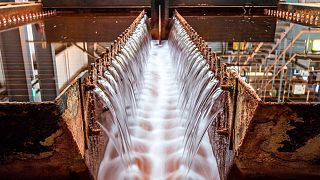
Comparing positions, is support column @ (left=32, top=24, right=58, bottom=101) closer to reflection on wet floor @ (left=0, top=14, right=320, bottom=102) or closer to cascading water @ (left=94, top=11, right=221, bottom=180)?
reflection on wet floor @ (left=0, top=14, right=320, bottom=102)

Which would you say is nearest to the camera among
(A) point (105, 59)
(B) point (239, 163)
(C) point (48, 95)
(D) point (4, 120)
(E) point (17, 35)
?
(D) point (4, 120)

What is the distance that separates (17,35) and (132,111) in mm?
3740

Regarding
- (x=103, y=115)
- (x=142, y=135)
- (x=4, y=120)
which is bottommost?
(x=142, y=135)

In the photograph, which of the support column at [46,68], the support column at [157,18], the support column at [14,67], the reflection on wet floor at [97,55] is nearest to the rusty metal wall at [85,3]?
the support column at [157,18]

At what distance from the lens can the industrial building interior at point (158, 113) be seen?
2168mm

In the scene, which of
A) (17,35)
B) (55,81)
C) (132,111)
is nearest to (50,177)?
(55,81)

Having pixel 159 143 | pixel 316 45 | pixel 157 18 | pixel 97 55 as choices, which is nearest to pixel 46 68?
pixel 97 55

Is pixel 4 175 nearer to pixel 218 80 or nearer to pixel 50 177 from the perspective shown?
pixel 50 177

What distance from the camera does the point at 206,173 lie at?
3037 millimetres

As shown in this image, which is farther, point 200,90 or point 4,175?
point 200,90

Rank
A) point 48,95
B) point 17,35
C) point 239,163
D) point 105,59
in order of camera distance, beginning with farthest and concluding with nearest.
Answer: point 17,35
point 105,59
point 48,95
point 239,163

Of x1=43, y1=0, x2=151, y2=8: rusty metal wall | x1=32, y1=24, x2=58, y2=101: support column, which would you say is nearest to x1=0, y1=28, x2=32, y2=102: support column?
x1=32, y1=24, x2=58, y2=101: support column

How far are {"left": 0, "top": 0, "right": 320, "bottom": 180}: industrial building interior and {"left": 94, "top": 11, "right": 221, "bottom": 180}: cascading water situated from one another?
12 mm

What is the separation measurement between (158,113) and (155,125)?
383 mm
